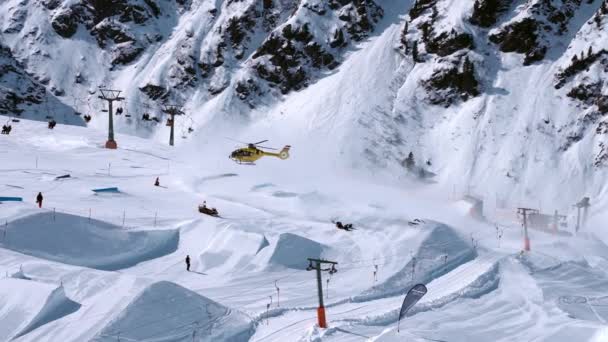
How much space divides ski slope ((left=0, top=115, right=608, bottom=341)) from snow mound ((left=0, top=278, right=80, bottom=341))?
5 centimetres

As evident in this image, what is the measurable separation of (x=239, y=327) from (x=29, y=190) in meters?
25.0

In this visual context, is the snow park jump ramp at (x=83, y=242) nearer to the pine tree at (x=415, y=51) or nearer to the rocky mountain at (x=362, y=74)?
the rocky mountain at (x=362, y=74)

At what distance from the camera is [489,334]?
24.0 meters

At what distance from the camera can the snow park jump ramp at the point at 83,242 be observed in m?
30.1

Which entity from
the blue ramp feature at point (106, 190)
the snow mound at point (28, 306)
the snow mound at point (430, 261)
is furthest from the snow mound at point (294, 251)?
the blue ramp feature at point (106, 190)

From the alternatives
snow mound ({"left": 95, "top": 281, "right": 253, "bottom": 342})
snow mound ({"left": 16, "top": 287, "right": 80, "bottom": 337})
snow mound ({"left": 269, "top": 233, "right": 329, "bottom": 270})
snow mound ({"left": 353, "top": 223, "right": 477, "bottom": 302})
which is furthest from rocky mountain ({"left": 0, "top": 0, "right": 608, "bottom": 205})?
snow mound ({"left": 16, "top": 287, "right": 80, "bottom": 337})

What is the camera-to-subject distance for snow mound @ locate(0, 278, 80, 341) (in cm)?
2079

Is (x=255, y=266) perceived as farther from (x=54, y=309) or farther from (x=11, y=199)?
(x=11, y=199)

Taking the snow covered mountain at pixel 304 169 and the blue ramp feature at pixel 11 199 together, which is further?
the blue ramp feature at pixel 11 199

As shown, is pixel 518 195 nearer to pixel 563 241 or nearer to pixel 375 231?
pixel 563 241

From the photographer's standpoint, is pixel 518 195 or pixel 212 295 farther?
pixel 518 195

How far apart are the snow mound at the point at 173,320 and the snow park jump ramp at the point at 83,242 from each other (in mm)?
8664

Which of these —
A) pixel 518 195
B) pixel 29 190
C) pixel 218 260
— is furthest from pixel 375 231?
pixel 518 195

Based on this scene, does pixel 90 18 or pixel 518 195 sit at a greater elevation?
pixel 90 18
